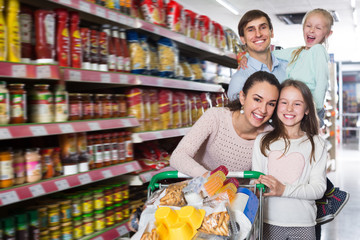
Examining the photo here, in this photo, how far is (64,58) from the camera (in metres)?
2.24

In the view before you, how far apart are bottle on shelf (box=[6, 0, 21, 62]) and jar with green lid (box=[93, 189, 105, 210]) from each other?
3.40 feet

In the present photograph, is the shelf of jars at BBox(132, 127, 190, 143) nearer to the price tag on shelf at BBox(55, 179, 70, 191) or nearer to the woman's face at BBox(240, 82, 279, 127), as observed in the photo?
the price tag on shelf at BBox(55, 179, 70, 191)

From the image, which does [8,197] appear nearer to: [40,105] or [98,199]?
[40,105]

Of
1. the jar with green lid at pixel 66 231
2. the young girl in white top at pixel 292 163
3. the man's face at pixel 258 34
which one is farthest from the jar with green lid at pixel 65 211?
the man's face at pixel 258 34

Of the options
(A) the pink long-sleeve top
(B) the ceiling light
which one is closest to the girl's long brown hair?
(A) the pink long-sleeve top

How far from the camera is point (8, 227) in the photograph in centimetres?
195

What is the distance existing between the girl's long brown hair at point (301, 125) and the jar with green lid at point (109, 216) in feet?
3.97

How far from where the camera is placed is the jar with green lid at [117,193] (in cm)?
270

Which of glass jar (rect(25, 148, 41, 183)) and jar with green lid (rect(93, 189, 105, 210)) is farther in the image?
jar with green lid (rect(93, 189, 105, 210))

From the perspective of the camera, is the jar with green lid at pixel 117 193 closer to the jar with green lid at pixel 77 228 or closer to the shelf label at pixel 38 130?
the jar with green lid at pixel 77 228

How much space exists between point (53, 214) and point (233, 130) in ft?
3.83

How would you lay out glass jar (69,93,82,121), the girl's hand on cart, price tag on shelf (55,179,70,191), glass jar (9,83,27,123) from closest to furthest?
the girl's hand on cart, glass jar (9,83,27,123), price tag on shelf (55,179,70,191), glass jar (69,93,82,121)

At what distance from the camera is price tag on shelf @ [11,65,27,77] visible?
6.07 feet

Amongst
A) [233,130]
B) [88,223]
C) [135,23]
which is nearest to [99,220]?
[88,223]
